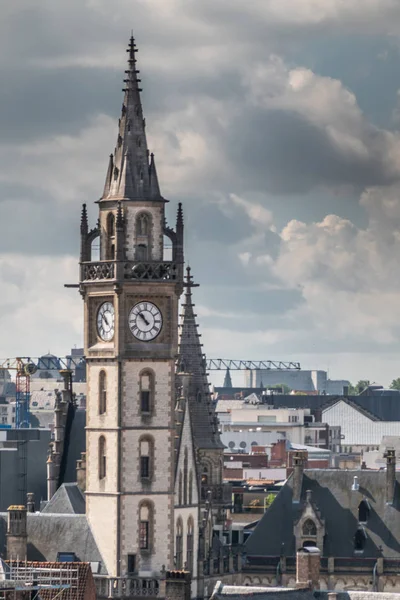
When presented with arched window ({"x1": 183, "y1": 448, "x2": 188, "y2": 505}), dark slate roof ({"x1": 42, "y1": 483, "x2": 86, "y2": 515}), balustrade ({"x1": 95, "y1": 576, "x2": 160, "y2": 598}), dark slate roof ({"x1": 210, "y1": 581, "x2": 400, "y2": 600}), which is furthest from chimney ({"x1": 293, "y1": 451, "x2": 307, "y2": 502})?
dark slate roof ({"x1": 210, "y1": 581, "x2": 400, "y2": 600})

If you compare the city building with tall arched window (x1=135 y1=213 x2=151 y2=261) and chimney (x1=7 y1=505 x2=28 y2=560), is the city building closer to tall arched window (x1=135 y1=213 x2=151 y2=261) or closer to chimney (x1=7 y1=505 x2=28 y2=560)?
chimney (x1=7 y1=505 x2=28 y2=560)

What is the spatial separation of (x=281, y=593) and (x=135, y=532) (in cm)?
2157

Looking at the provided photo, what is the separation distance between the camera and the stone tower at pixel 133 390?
14988 cm

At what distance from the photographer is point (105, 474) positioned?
151 m

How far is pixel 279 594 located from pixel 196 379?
55722 millimetres

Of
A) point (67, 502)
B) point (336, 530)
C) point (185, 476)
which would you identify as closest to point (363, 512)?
point (336, 530)

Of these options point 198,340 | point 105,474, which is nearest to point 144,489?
point 105,474

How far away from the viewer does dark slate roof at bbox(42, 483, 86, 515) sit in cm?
15475

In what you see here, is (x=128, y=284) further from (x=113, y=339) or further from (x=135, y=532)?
(x=135, y=532)

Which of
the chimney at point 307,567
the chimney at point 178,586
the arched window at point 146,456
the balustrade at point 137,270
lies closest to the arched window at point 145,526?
the arched window at point 146,456

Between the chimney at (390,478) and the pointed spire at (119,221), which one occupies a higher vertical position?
the pointed spire at (119,221)

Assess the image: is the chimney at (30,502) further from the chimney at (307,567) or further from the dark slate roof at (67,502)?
the chimney at (307,567)

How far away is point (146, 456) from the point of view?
15050cm

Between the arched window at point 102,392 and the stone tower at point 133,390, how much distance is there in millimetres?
52
